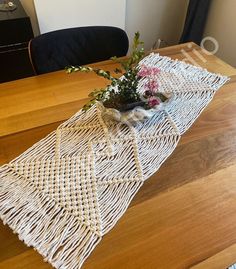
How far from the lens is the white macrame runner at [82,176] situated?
2.08 ft

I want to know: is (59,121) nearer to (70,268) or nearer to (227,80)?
(70,268)

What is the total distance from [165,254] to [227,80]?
Result: 31.8 inches

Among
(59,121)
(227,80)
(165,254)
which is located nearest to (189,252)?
(165,254)

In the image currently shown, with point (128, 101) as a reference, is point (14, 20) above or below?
below

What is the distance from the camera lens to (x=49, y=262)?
587 mm

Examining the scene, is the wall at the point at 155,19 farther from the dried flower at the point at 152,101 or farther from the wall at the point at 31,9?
the dried flower at the point at 152,101

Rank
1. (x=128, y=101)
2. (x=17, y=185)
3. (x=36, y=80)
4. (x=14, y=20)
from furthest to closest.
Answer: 1. (x=14, y=20)
2. (x=36, y=80)
3. (x=128, y=101)
4. (x=17, y=185)

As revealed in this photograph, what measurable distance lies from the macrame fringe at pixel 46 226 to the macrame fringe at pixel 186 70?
77 centimetres

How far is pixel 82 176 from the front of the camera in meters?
0.75

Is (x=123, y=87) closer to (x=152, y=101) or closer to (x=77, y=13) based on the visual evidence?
(x=152, y=101)

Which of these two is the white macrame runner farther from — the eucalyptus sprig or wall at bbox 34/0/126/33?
wall at bbox 34/0/126/33

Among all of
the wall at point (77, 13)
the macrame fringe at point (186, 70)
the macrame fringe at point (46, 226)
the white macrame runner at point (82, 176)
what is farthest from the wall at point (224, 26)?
the macrame fringe at point (46, 226)

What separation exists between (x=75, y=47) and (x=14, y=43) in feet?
2.18

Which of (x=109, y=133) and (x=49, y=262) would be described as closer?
(x=49, y=262)
